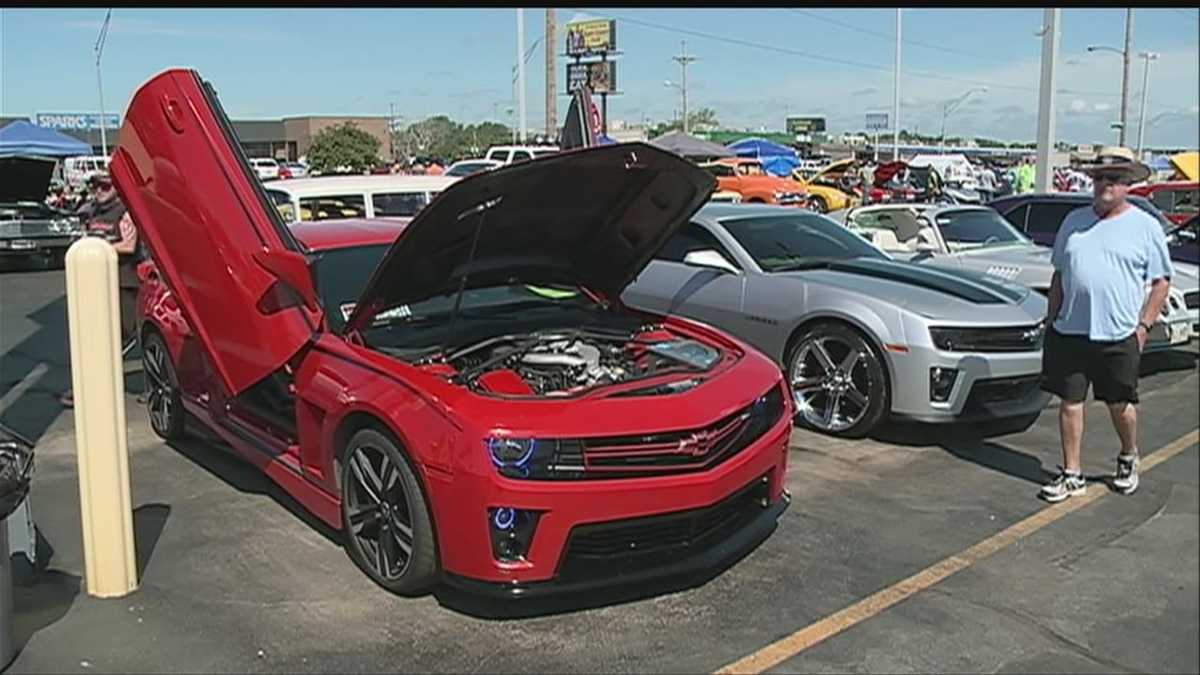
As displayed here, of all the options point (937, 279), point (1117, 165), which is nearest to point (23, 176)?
point (937, 279)

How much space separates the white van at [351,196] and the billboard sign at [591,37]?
144ft

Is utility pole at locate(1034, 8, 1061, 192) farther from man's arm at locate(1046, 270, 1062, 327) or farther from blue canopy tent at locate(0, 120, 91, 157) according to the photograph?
blue canopy tent at locate(0, 120, 91, 157)

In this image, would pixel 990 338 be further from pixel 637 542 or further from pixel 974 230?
pixel 974 230

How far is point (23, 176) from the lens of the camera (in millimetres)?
6691

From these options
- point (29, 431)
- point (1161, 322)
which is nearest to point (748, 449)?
point (29, 431)

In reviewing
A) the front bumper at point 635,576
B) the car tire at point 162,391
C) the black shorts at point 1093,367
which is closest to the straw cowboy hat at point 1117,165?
the black shorts at point 1093,367

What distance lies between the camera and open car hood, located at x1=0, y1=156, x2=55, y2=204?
6434 millimetres

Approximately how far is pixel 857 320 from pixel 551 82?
30.8 metres

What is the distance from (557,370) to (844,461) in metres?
2.35

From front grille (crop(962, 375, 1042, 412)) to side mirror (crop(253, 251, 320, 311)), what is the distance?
3.86 m

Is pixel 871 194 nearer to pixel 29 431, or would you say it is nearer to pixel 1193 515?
pixel 29 431

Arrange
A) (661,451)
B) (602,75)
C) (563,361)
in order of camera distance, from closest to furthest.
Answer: (661,451) → (563,361) → (602,75)

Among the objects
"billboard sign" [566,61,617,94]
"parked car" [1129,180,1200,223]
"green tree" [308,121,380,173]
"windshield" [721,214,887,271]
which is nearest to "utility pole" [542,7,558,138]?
"green tree" [308,121,380,173]

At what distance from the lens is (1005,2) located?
226cm
